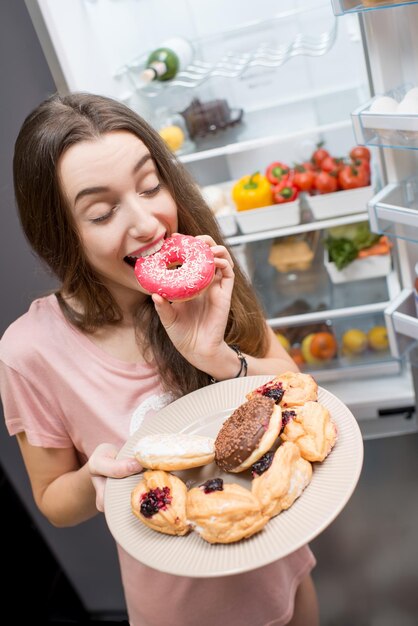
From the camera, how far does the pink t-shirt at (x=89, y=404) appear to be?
1301 mm

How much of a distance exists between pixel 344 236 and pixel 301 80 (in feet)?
2.12

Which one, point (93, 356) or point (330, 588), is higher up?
point (93, 356)

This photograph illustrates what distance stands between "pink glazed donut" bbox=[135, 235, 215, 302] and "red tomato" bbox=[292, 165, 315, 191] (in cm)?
137

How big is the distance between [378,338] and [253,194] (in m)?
0.82

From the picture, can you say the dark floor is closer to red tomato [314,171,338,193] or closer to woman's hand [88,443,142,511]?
woman's hand [88,443,142,511]

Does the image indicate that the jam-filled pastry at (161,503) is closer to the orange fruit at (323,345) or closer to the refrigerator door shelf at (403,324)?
the refrigerator door shelf at (403,324)

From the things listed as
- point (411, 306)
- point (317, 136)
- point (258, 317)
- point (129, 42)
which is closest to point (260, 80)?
point (317, 136)

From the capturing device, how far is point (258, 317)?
1.47m

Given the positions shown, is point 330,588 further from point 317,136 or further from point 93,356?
point 317,136

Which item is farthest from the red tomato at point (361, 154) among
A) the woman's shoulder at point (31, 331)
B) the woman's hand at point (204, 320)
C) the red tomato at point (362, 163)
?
the woman's shoulder at point (31, 331)

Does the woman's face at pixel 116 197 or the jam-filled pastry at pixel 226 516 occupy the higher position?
the woman's face at pixel 116 197

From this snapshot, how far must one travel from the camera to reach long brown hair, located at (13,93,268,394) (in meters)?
1.17

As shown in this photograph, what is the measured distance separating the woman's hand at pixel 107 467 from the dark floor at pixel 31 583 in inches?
48.7

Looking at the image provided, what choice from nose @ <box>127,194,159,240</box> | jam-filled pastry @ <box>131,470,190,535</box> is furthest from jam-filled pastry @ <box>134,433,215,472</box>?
nose @ <box>127,194,159,240</box>
